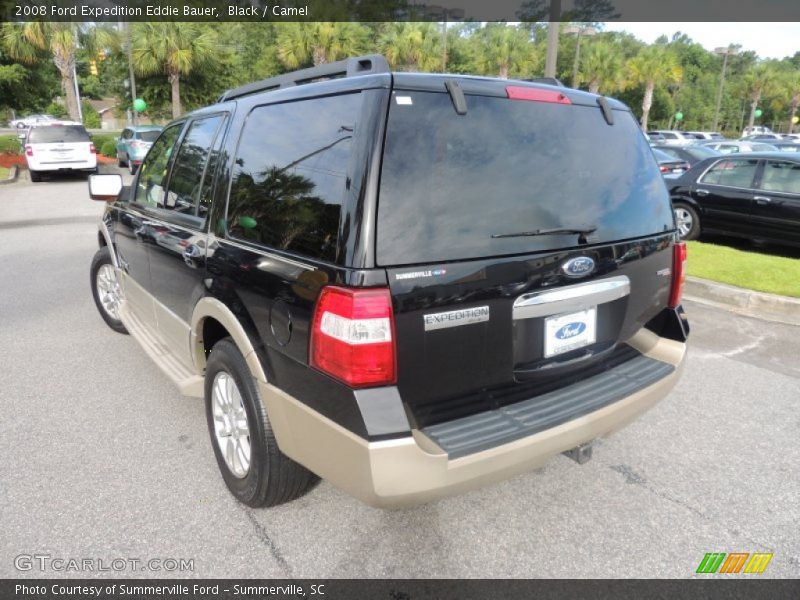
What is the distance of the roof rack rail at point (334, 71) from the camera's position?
2416 mm

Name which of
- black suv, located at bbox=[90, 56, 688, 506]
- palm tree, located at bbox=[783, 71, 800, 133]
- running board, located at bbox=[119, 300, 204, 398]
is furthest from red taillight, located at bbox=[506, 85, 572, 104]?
palm tree, located at bbox=[783, 71, 800, 133]

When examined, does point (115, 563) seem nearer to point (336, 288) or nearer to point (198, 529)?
point (198, 529)

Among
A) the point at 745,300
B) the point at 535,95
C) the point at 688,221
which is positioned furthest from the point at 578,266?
the point at 688,221

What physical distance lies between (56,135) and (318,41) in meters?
19.1

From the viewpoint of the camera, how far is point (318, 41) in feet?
108

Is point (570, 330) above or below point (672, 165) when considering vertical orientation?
above

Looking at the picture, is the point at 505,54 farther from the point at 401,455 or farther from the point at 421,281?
the point at 401,455

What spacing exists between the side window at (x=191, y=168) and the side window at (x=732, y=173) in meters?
8.37

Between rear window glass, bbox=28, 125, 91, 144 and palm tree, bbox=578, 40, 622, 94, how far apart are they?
37467 millimetres

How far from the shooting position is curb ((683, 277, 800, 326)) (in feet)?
19.4

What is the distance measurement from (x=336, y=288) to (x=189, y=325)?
149 cm

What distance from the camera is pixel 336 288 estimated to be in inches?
78.5

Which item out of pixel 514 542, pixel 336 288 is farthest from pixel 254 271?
pixel 514 542

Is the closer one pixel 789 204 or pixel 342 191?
pixel 342 191
